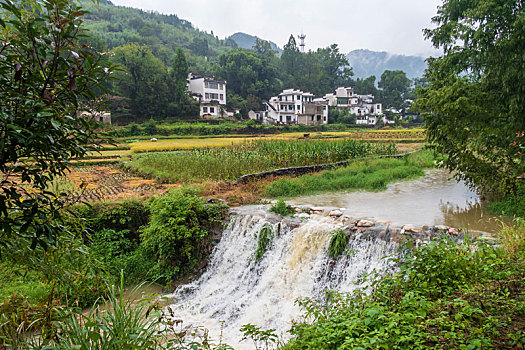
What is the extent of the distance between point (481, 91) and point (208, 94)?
50.8 metres

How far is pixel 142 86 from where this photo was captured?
4581 centimetres

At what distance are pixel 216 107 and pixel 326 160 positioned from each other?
40.6m

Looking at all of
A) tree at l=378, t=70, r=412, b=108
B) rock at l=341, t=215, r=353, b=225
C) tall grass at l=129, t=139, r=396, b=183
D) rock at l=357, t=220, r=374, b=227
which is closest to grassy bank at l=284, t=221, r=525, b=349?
rock at l=357, t=220, r=374, b=227

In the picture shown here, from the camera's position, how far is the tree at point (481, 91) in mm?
7824

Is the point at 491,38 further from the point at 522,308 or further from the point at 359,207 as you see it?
the point at 522,308

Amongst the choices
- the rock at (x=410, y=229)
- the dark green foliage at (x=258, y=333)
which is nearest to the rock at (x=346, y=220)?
the rock at (x=410, y=229)

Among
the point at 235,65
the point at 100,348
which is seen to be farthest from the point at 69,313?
the point at 235,65

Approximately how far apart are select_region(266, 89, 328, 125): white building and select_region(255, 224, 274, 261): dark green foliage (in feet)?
156

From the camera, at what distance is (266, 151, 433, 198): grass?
1220 cm

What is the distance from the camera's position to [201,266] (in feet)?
28.4

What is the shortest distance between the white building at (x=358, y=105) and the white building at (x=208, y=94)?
2120 cm

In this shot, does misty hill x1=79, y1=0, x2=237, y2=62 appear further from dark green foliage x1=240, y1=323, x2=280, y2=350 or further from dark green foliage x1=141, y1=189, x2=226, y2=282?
dark green foliage x1=240, y1=323, x2=280, y2=350

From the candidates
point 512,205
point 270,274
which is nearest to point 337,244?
point 270,274

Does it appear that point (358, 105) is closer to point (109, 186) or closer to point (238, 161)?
point (238, 161)
